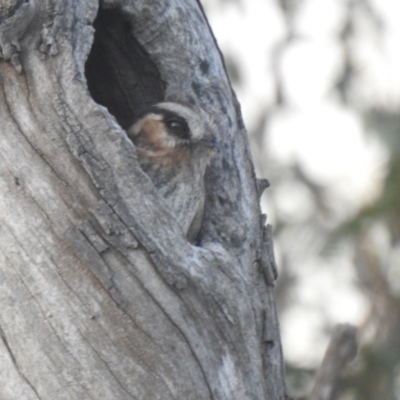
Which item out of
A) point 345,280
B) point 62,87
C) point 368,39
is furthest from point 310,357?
point 62,87

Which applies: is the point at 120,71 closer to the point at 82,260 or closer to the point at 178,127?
the point at 178,127

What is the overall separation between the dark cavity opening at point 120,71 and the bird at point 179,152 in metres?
0.12

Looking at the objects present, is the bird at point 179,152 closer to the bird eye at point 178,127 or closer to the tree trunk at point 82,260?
the bird eye at point 178,127

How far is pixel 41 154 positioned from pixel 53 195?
0.48 ft

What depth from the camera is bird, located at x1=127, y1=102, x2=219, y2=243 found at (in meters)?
3.71

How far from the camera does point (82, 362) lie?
9.84 feet

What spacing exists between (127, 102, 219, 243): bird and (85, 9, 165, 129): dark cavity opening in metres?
0.12

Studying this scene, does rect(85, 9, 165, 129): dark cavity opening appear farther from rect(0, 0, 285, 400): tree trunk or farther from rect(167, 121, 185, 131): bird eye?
rect(0, 0, 285, 400): tree trunk

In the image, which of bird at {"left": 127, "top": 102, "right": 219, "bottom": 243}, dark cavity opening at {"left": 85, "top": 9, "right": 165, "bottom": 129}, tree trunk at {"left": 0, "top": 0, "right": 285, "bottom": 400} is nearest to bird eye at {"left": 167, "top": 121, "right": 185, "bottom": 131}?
bird at {"left": 127, "top": 102, "right": 219, "bottom": 243}

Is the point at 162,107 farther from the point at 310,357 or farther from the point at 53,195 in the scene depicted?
the point at 310,357

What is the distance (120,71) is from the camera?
4094 millimetres

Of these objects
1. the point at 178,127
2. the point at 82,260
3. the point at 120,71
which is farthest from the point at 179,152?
the point at 82,260

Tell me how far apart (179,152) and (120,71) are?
455 mm

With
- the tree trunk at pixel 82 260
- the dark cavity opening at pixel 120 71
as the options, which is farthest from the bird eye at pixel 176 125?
the tree trunk at pixel 82 260
